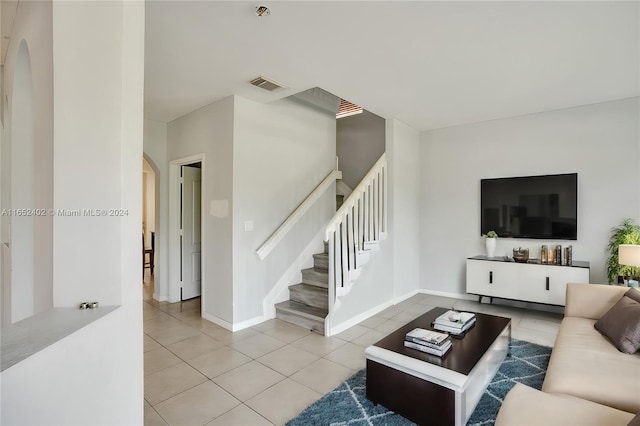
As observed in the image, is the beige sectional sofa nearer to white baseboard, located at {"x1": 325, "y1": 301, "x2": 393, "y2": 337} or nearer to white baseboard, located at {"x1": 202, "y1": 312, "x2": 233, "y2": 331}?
white baseboard, located at {"x1": 325, "y1": 301, "x2": 393, "y2": 337}

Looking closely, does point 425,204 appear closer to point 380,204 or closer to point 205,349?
A: point 380,204

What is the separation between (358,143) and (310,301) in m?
3.41

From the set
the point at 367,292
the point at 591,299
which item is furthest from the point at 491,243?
the point at 367,292

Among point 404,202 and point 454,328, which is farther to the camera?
point 404,202

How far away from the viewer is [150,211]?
321 inches

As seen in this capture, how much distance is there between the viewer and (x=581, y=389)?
1.70 metres

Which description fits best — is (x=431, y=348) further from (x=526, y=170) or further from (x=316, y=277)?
(x=526, y=170)

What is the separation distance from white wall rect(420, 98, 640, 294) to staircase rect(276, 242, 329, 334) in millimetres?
2041

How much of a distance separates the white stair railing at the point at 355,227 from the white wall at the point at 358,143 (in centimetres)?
148

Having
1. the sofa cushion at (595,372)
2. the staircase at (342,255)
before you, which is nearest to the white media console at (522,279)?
the staircase at (342,255)

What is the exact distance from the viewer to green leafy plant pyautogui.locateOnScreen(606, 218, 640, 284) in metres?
3.54

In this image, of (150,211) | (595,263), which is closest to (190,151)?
(150,211)

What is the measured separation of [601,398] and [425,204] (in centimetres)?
389

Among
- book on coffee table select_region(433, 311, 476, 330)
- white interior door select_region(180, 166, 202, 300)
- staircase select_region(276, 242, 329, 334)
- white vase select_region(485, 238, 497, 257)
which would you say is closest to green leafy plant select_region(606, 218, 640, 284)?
white vase select_region(485, 238, 497, 257)
